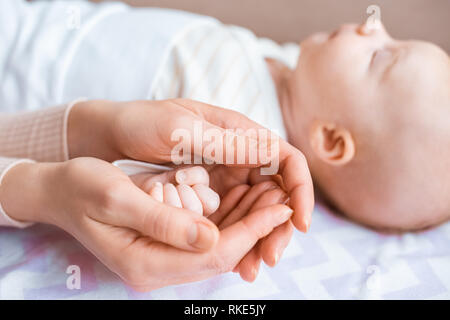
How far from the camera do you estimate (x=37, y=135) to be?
84 cm

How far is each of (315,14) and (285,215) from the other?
87 cm

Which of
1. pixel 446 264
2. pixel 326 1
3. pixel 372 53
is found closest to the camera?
pixel 446 264

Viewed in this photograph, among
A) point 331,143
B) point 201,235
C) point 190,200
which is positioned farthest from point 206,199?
point 331,143

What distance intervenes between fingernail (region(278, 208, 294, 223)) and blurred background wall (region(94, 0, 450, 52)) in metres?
0.85

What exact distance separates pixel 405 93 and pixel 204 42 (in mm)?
438

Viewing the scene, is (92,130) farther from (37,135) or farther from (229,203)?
(229,203)

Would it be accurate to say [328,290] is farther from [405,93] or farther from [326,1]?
[326,1]

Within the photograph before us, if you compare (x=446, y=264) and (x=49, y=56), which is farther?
(x=49, y=56)

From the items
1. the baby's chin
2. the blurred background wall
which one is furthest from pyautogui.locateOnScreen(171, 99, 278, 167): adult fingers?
the blurred background wall

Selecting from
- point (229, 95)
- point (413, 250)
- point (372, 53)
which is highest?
point (372, 53)

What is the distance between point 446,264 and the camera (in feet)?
2.63

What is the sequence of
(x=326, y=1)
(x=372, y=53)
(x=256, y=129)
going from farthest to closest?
1. (x=326, y=1)
2. (x=372, y=53)
3. (x=256, y=129)

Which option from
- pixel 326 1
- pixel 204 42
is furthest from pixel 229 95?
pixel 326 1

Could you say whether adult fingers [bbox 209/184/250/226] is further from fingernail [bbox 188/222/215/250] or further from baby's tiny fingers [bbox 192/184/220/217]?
fingernail [bbox 188/222/215/250]
